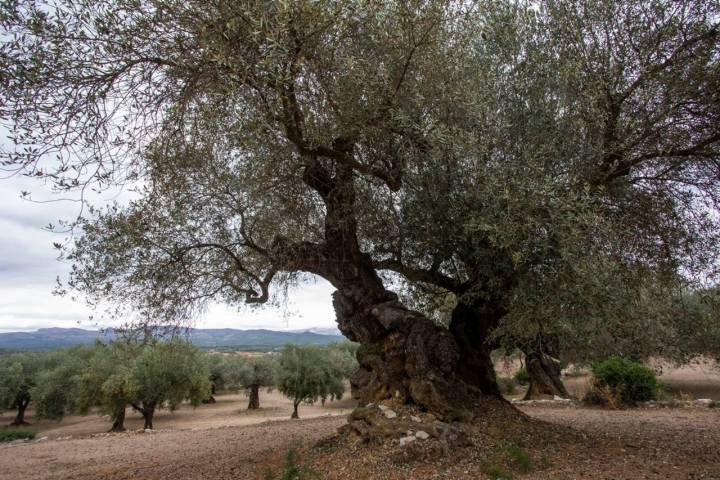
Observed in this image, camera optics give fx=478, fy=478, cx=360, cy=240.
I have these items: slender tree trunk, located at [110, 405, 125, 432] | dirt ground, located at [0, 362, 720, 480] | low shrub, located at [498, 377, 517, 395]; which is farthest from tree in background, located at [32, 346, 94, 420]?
low shrub, located at [498, 377, 517, 395]

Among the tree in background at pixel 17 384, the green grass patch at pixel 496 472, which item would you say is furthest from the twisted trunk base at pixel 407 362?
the tree in background at pixel 17 384

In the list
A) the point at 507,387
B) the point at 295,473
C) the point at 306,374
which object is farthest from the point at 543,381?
the point at 295,473

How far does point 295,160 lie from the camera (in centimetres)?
813

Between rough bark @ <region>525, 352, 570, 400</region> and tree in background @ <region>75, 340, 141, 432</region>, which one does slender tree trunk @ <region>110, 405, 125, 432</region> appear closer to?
tree in background @ <region>75, 340, 141, 432</region>

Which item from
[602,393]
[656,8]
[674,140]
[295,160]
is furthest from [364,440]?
[602,393]

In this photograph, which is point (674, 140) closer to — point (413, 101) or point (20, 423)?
point (413, 101)

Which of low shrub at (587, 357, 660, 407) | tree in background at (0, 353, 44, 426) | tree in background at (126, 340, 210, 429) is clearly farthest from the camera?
tree in background at (0, 353, 44, 426)

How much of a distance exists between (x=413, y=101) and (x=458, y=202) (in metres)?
1.58

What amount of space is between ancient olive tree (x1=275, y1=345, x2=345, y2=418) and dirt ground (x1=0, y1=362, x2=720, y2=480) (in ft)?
39.6

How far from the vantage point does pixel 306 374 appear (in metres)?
28.4

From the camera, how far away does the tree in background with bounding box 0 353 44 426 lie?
30531mm

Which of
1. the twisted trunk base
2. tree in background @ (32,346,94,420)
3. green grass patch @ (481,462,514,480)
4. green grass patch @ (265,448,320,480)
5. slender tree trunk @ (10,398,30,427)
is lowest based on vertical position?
slender tree trunk @ (10,398,30,427)

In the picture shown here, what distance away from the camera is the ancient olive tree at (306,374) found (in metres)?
28.1

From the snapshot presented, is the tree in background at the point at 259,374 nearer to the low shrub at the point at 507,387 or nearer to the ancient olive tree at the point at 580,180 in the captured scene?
the low shrub at the point at 507,387
